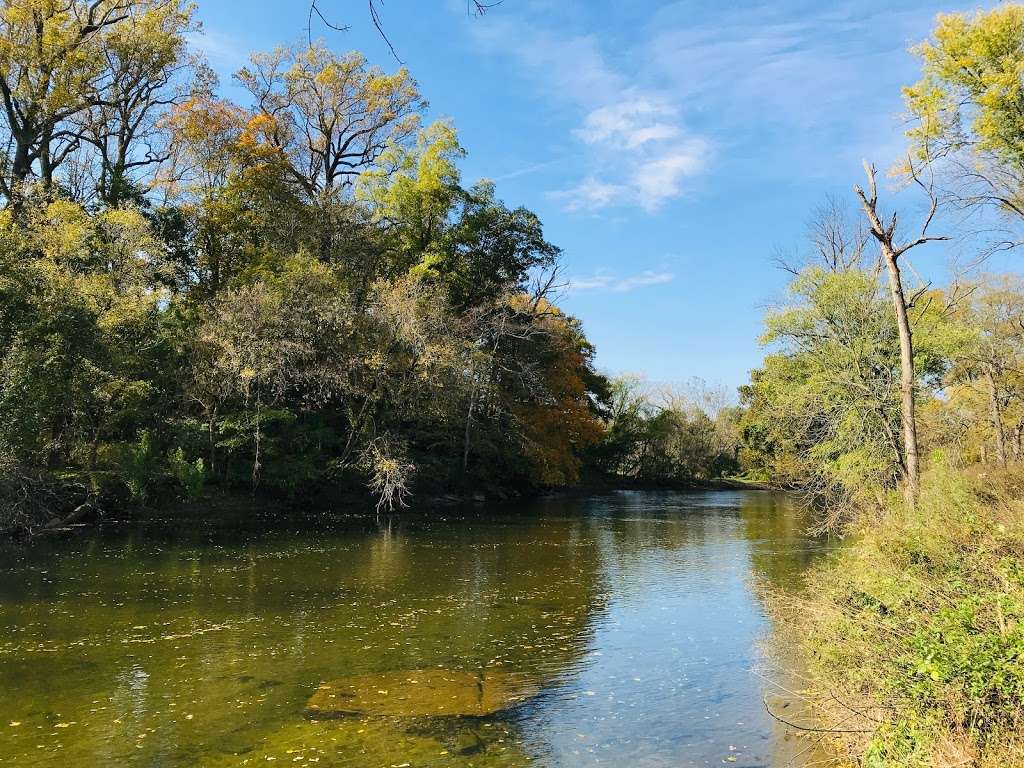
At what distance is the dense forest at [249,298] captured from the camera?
2259 cm

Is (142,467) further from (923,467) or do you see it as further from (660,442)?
(660,442)

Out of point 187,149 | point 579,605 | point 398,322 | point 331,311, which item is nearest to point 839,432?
point 579,605

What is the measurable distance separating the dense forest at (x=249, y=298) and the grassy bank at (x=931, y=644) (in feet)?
63.5

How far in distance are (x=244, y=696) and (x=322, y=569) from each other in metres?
8.41

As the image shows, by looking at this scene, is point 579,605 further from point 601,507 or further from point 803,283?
point 601,507

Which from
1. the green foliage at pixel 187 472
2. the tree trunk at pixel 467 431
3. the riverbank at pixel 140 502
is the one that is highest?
the tree trunk at pixel 467 431

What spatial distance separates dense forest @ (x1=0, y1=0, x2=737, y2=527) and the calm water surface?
5.07 meters

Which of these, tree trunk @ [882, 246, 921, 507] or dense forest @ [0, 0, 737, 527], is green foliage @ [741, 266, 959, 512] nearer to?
tree trunk @ [882, 246, 921, 507]

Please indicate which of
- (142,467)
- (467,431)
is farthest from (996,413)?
(142,467)

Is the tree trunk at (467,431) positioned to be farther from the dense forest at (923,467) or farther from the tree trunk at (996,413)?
the tree trunk at (996,413)

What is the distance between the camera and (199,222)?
33.6 m

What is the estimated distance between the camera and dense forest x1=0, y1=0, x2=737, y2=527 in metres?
22.6

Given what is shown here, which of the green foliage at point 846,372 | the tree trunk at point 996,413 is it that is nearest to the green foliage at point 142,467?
the green foliage at point 846,372

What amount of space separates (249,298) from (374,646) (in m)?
20.0
